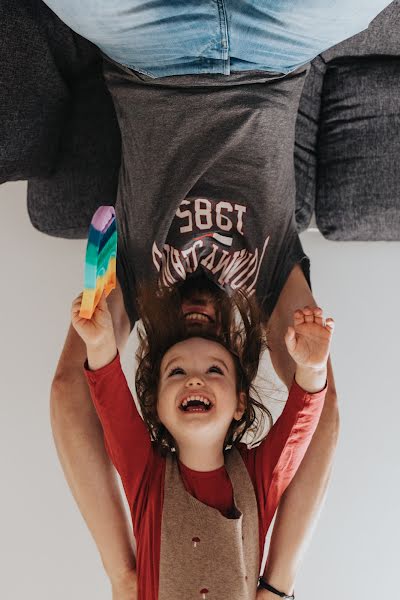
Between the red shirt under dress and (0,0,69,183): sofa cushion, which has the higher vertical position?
(0,0,69,183): sofa cushion

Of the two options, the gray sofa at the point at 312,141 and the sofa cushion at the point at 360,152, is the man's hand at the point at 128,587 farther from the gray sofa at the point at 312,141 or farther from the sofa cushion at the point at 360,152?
the sofa cushion at the point at 360,152

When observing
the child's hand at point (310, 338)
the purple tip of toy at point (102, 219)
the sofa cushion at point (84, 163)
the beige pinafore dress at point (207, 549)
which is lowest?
the beige pinafore dress at point (207, 549)

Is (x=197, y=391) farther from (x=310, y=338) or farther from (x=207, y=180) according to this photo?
(x=207, y=180)

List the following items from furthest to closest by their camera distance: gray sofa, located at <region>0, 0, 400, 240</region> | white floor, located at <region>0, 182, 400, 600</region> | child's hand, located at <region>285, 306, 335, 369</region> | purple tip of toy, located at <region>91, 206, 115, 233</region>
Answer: white floor, located at <region>0, 182, 400, 600</region> → gray sofa, located at <region>0, 0, 400, 240</region> → child's hand, located at <region>285, 306, 335, 369</region> → purple tip of toy, located at <region>91, 206, 115, 233</region>

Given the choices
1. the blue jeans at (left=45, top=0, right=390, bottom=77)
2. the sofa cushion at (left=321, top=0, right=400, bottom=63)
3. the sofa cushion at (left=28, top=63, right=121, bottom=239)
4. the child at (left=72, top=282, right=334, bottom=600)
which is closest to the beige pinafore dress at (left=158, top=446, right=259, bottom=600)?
the child at (left=72, top=282, right=334, bottom=600)

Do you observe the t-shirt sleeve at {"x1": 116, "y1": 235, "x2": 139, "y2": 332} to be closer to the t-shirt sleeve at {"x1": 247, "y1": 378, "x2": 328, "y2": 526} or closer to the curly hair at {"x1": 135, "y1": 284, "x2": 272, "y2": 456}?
the curly hair at {"x1": 135, "y1": 284, "x2": 272, "y2": 456}

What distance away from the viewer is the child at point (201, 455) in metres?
1.19

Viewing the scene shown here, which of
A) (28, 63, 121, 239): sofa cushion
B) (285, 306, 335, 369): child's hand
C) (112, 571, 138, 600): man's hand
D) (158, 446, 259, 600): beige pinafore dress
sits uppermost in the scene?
(28, 63, 121, 239): sofa cushion

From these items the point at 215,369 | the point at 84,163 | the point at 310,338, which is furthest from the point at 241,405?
the point at 84,163

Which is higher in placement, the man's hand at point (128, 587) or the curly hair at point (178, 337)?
the curly hair at point (178, 337)

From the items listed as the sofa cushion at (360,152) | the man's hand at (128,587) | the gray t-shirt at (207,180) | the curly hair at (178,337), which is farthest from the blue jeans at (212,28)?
the man's hand at (128,587)

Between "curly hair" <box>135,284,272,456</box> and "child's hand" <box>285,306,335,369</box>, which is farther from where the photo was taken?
"curly hair" <box>135,284,272,456</box>

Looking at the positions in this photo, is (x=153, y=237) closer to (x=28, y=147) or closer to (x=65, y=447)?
(x=28, y=147)

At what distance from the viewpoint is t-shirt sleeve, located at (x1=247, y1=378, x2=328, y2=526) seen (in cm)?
124
